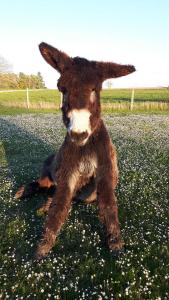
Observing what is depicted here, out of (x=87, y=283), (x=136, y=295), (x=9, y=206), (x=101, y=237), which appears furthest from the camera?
(x=9, y=206)

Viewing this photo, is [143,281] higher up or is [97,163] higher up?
[97,163]

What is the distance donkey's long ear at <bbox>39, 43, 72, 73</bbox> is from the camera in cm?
673

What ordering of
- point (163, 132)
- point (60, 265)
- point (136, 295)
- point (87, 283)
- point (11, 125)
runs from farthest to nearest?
point (11, 125), point (163, 132), point (60, 265), point (87, 283), point (136, 295)

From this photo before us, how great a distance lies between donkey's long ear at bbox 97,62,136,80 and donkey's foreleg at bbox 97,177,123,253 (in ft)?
6.27

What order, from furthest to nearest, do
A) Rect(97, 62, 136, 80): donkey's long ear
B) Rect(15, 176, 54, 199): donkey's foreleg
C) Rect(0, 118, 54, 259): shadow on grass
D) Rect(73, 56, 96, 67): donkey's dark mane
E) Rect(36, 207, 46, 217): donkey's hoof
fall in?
Rect(15, 176, 54, 199): donkey's foreleg
Rect(36, 207, 46, 217): donkey's hoof
Rect(0, 118, 54, 259): shadow on grass
Rect(97, 62, 136, 80): donkey's long ear
Rect(73, 56, 96, 67): donkey's dark mane

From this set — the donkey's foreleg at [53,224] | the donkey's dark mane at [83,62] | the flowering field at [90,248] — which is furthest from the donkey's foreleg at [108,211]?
the donkey's dark mane at [83,62]

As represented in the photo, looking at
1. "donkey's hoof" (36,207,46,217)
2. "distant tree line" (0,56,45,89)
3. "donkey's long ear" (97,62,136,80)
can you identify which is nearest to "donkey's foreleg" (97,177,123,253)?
"donkey's long ear" (97,62,136,80)

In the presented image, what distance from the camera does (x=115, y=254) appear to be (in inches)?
276

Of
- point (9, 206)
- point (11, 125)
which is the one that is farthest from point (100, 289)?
point (11, 125)

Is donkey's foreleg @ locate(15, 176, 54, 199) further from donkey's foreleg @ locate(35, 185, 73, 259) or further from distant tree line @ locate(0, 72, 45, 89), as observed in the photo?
distant tree line @ locate(0, 72, 45, 89)

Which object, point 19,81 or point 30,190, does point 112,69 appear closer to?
point 30,190

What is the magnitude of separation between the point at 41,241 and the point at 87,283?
1.33 m

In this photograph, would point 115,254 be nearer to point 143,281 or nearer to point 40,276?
point 143,281

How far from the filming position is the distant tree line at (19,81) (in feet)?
349
